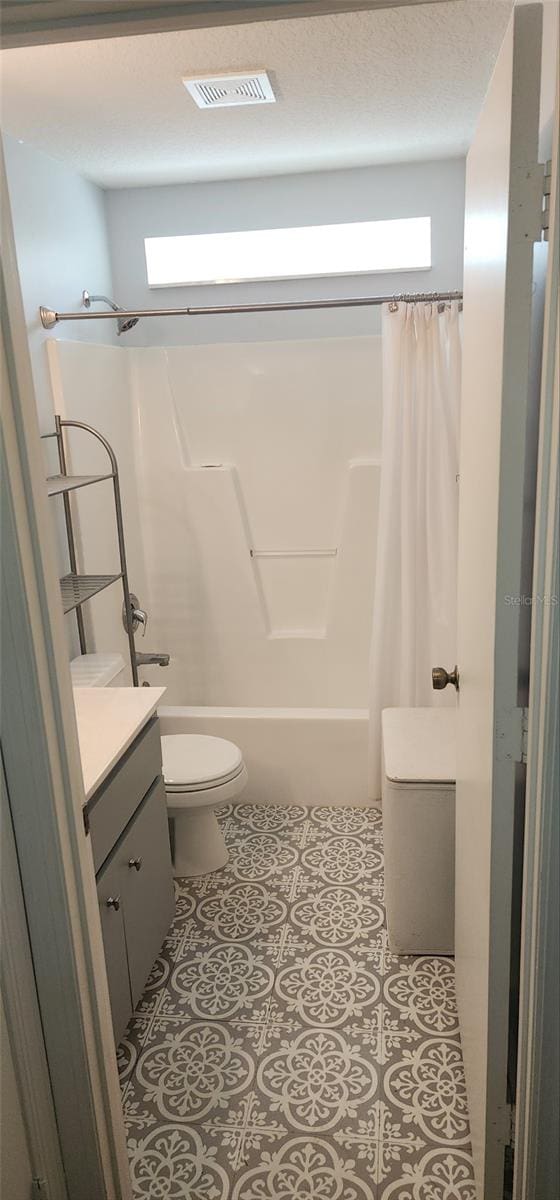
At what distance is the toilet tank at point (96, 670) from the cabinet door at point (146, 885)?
1.65ft

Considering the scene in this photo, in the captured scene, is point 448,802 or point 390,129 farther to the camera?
point 390,129

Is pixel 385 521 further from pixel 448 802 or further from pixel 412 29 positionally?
pixel 412 29

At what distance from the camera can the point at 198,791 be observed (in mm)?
2725

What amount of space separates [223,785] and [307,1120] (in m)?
1.02

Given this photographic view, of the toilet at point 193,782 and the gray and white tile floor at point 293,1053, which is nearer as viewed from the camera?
the gray and white tile floor at point 293,1053

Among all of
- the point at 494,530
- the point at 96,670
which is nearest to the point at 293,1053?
the point at 96,670

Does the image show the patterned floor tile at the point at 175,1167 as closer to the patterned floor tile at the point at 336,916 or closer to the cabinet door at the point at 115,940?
the cabinet door at the point at 115,940

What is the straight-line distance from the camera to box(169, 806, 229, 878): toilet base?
289cm

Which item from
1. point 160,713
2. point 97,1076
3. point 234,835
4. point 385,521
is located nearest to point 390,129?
point 385,521

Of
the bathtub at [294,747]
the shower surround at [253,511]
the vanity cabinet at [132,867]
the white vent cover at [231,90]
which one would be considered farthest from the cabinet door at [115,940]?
the white vent cover at [231,90]

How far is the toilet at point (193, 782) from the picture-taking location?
2727 mm

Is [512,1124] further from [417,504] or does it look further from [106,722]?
[417,504]

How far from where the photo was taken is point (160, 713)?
333 centimetres

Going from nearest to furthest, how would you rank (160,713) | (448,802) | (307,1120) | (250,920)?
(307,1120), (448,802), (250,920), (160,713)
